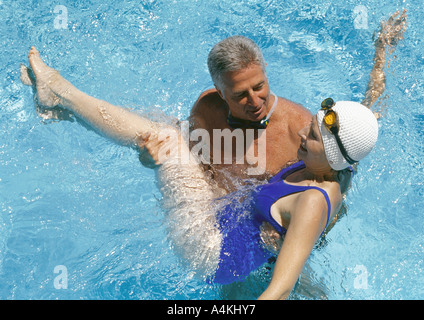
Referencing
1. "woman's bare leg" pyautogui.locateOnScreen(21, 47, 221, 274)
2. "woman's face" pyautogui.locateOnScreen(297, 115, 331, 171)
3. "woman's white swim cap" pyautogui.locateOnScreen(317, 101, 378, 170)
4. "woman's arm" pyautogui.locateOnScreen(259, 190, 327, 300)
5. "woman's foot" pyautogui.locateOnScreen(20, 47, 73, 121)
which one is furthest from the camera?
"woman's foot" pyautogui.locateOnScreen(20, 47, 73, 121)

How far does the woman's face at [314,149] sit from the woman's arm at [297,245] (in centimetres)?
21

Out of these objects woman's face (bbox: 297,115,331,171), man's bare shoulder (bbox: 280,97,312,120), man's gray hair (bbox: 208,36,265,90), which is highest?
man's gray hair (bbox: 208,36,265,90)

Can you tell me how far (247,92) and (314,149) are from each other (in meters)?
0.69

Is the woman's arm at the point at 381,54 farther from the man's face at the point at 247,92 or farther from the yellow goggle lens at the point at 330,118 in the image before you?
the yellow goggle lens at the point at 330,118

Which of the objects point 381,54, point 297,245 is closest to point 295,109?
point 381,54

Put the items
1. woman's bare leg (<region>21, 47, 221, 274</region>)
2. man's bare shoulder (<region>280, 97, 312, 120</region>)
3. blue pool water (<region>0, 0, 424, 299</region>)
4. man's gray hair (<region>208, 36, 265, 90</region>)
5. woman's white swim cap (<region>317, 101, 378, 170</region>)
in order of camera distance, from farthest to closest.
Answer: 1. blue pool water (<region>0, 0, 424, 299</region>)
2. man's bare shoulder (<region>280, 97, 312, 120</region>)
3. woman's bare leg (<region>21, 47, 221, 274</region>)
4. man's gray hair (<region>208, 36, 265, 90</region>)
5. woman's white swim cap (<region>317, 101, 378, 170</region>)

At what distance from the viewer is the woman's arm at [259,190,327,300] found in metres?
2.53

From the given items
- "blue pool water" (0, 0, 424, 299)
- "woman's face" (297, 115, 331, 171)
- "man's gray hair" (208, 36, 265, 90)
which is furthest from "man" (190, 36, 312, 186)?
"blue pool water" (0, 0, 424, 299)

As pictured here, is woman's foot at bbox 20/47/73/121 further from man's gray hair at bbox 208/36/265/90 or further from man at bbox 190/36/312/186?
man's gray hair at bbox 208/36/265/90

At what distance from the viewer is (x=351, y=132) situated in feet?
8.86

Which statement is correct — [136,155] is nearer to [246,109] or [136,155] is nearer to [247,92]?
[246,109]

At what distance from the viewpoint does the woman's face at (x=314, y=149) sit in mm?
2807

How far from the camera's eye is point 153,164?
149 inches

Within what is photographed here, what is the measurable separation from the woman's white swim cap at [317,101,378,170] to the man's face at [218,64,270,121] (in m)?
0.62
